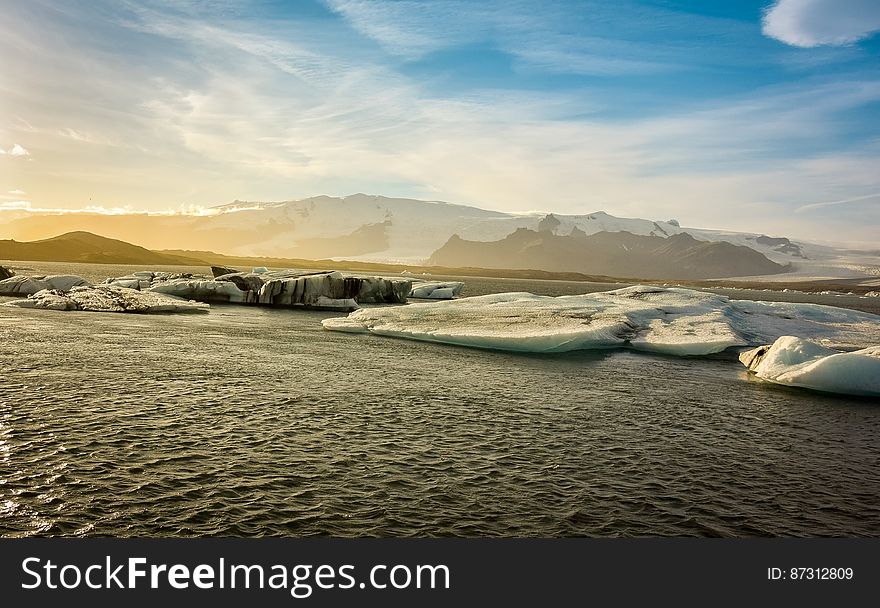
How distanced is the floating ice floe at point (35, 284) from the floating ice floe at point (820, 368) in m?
60.2

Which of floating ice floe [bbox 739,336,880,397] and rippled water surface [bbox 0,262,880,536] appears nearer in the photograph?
rippled water surface [bbox 0,262,880,536]

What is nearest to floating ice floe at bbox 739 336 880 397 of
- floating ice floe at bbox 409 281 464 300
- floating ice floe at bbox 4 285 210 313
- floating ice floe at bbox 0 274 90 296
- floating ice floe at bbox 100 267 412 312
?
floating ice floe at bbox 100 267 412 312

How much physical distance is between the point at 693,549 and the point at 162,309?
4807 centimetres

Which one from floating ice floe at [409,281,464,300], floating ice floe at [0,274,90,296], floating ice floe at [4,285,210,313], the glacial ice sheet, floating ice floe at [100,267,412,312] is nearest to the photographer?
the glacial ice sheet

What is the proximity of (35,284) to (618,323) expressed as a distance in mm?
59609

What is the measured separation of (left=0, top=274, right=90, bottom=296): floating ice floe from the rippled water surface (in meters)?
36.7

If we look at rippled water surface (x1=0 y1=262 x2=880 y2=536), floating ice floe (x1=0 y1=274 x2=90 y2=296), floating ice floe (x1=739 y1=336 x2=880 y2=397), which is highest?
floating ice floe (x1=0 y1=274 x2=90 y2=296)

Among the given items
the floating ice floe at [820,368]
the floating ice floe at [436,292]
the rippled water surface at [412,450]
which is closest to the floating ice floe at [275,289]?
the floating ice floe at [436,292]

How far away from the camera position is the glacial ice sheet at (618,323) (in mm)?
31359

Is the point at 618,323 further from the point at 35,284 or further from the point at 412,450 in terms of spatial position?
the point at 35,284

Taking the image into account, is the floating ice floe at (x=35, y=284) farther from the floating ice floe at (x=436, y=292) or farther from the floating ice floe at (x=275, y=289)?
the floating ice floe at (x=436, y=292)

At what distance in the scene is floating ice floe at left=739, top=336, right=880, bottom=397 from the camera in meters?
21.7

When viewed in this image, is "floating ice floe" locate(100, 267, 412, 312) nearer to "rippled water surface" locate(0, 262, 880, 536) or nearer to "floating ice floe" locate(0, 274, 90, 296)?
"floating ice floe" locate(0, 274, 90, 296)

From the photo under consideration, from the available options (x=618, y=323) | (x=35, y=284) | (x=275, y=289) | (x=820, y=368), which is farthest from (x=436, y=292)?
(x=820, y=368)
